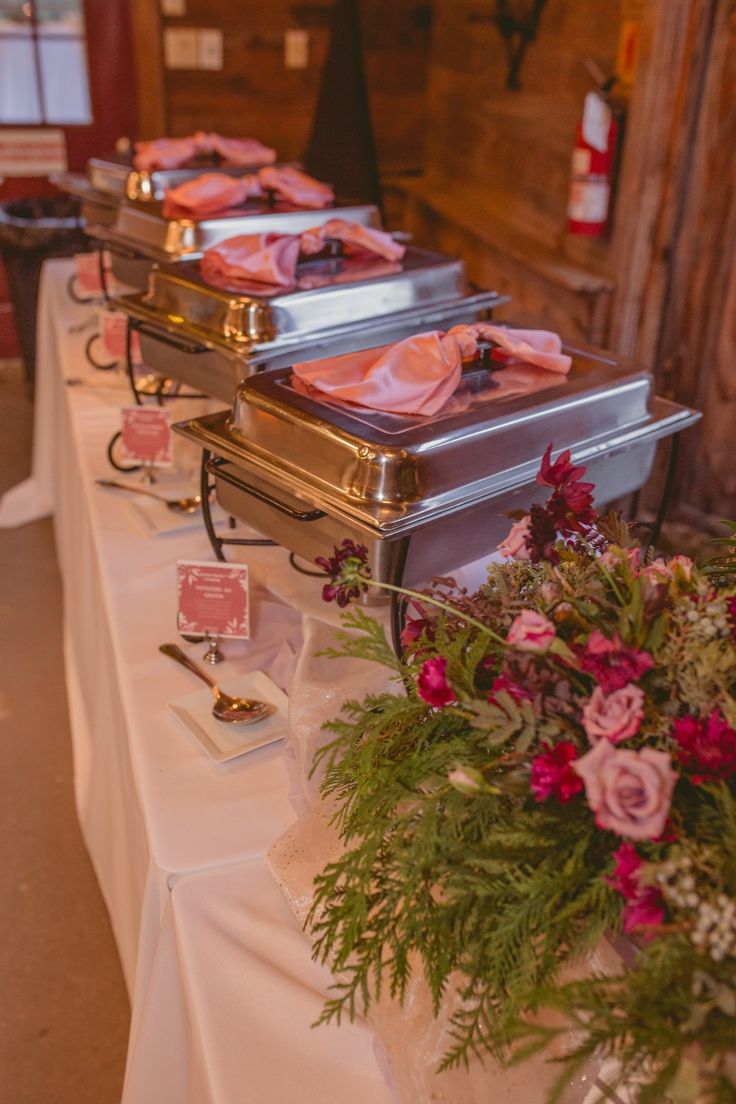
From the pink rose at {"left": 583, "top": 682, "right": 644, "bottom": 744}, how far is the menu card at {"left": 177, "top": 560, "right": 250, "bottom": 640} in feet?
2.19

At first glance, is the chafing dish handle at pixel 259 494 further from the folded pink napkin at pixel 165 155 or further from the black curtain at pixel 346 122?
the black curtain at pixel 346 122

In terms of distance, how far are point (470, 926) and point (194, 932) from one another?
0.35m

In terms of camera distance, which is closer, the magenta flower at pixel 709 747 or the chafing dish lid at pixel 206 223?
the magenta flower at pixel 709 747

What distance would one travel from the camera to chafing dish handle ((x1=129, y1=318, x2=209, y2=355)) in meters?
1.49

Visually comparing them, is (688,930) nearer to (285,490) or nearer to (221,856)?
(221,856)

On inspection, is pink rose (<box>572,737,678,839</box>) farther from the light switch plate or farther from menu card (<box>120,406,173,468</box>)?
the light switch plate

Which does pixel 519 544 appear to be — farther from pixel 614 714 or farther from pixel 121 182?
pixel 121 182

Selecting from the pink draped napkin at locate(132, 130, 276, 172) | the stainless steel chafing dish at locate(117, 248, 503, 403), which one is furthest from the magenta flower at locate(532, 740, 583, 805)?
the pink draped napkin at locate(132, 130, 276, 172)

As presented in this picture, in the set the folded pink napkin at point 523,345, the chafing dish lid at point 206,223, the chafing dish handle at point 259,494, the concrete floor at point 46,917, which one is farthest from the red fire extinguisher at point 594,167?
the concrete floor at point 46,917

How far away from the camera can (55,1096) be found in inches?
53.7

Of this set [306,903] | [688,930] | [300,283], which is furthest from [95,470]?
[688,930]

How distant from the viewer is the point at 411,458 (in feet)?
3.40

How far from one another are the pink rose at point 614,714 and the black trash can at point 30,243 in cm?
300

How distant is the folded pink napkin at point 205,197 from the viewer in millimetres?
1910
